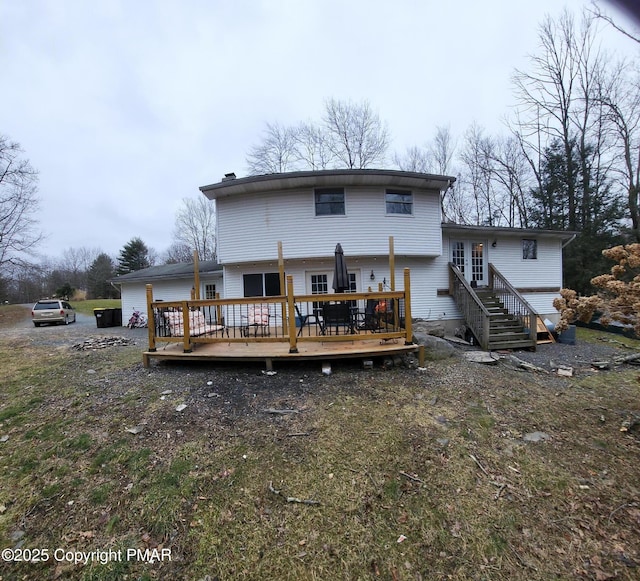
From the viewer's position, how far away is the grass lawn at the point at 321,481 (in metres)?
2.11

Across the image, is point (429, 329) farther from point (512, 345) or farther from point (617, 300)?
point (617, 300)

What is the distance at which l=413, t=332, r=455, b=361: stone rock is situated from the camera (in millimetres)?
6379

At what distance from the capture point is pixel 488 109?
20.1m

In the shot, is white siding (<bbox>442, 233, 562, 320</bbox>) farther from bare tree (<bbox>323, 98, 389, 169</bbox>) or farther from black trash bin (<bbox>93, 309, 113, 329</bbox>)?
black trash bin (<bbox>93, 309, 113, 329</bbox>)

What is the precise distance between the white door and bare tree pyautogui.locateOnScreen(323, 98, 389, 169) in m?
12.6

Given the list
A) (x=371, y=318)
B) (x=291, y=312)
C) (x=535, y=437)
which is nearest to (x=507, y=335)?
(x=371, y=318)

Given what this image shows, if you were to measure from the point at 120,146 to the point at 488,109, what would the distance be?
24682 mm

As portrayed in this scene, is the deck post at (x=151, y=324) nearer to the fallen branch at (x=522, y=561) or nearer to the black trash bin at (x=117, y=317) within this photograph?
the fallen branch at (x=522, y=561)

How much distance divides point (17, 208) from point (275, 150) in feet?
64.9

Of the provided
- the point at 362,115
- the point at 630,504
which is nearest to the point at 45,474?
the point at 630,504

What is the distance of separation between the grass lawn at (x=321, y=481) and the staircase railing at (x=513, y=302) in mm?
4169

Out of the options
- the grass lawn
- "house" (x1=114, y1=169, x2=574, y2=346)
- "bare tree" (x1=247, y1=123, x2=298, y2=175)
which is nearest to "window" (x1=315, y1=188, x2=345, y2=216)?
"house" (x1=114, y1=169, x2=574, y2=346)

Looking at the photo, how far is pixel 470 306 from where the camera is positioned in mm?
9523

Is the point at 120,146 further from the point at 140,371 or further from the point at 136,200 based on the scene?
the point at 136,200
